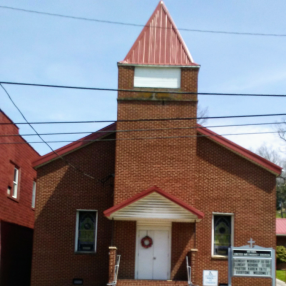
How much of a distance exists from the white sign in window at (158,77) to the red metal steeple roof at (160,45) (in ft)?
0.97

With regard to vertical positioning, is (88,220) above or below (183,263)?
above

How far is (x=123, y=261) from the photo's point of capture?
21234mm

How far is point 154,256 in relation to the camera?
71.2 ft

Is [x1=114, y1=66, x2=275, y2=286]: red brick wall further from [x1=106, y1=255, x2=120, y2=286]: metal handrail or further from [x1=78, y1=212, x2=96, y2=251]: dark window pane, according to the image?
[x1=78, y1=212, x2=96, y2=251]: dark window pane

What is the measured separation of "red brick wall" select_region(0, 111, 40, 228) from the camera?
24.8 meters

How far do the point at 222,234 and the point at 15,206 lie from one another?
1088 cm

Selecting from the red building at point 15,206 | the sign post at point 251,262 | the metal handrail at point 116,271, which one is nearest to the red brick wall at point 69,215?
the metal handrail at point 116,271

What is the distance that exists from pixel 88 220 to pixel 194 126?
20.4 feet

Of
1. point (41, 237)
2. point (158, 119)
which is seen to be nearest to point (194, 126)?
point (158, 119)

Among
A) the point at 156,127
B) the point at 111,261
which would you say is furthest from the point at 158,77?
the point at 111,261

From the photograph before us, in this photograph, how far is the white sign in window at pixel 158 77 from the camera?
22.2 metres

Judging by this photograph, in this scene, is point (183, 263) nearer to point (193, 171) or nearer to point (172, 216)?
point (172, 216)

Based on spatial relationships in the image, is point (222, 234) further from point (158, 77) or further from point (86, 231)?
point (158, 77)

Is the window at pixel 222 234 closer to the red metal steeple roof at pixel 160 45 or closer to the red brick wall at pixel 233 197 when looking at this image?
the red brick wall at pixel 233 197
